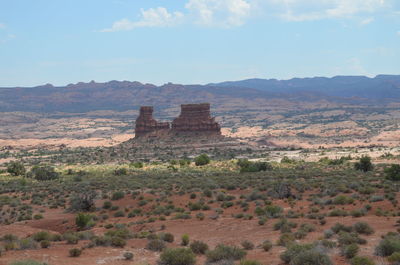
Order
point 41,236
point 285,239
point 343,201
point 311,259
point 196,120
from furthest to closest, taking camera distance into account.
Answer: point 196,120 → point 343,201 → point 41,236 → point 285,239 → point 311,259

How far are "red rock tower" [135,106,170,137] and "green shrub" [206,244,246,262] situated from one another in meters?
86.3

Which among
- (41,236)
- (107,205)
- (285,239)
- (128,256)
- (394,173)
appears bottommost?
(107,205)

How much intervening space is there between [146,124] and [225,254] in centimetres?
8784

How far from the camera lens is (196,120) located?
100 metres

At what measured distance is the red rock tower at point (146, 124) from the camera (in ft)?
334

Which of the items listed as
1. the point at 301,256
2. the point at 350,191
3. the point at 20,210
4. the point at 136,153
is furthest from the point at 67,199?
the point at 136,153

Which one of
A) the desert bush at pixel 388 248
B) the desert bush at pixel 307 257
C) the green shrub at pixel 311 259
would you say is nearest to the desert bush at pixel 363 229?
the desert bush at pixel 388 248

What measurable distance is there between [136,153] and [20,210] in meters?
56.4

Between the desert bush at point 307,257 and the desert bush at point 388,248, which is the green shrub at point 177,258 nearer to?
the desert bush at point 307,257

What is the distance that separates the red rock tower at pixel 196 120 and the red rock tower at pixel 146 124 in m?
4.92

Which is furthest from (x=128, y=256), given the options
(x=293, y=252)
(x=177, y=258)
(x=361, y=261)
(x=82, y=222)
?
(x=82, y=222)

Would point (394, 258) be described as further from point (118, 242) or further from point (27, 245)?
point (27, 245)

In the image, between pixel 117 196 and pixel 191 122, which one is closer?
pixel 117 196

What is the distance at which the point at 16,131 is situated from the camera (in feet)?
639
